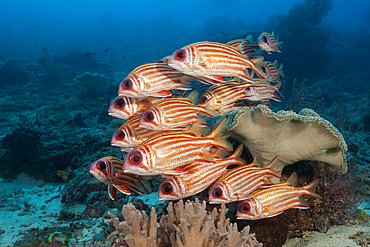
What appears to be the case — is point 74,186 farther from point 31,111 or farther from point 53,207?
point 31,111

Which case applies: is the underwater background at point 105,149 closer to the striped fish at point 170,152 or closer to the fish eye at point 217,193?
the fish eye at point 217,193

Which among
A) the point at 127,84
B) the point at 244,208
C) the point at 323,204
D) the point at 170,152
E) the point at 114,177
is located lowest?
the point at 323,204

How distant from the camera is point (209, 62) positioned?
220 cm

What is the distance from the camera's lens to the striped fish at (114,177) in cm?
259

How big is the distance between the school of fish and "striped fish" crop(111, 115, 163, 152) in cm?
1

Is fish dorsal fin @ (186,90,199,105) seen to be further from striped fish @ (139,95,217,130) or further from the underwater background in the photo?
the underwater background

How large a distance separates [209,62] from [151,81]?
66 centimetres

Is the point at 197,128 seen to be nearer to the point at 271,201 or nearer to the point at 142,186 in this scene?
the point at 142,186

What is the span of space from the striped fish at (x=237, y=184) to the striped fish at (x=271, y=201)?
9cm

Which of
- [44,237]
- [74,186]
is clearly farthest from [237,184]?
[74,186]

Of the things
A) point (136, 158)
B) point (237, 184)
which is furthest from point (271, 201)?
point (136, 158)

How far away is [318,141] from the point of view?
112 inches

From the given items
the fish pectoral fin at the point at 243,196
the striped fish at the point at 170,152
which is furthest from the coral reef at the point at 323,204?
the striped fish at the point at 170,152

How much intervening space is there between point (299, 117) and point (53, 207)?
6384 mm
